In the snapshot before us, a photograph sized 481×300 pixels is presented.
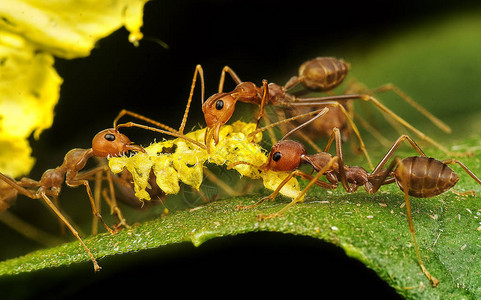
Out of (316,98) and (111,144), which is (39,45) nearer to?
(111,144)

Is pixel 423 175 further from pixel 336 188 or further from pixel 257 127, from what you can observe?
pixel 257 127

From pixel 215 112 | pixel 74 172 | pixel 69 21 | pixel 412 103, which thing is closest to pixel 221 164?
pixel 215 112

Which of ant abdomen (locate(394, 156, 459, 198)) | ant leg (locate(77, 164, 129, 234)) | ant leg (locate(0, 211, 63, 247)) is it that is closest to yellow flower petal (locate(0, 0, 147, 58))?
ant leg (locate(77, 164, 129, 234))

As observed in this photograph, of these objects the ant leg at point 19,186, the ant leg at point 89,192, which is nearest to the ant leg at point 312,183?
the ant leg at point 89,192

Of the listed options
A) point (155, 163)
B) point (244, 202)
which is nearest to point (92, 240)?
point (155, 163)

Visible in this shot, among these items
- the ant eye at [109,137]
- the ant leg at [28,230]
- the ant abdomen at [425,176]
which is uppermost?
the ant eye at [109,137]

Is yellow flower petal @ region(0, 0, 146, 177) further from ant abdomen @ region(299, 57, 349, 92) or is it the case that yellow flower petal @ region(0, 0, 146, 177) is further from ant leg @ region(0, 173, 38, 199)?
ant abdomen @ region(299, 57, 349, 92)

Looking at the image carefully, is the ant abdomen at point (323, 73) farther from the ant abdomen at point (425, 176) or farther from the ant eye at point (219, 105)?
the ant abdomen at point (425, 176)
